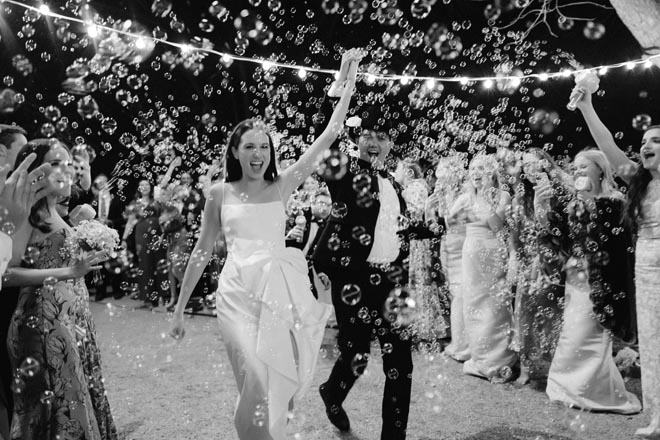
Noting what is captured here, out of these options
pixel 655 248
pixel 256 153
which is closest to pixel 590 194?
pixel 655 248

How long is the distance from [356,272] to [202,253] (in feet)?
3.83

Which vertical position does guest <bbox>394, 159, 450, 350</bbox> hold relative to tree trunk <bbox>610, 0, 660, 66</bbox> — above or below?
below

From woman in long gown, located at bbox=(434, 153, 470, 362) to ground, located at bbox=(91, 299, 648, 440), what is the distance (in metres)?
0.49

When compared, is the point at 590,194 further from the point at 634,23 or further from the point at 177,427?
the point at 177,427

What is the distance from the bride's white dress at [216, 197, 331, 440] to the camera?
317cm

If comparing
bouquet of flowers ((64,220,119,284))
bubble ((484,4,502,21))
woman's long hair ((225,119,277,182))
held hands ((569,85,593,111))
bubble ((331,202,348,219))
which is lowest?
bouquet of flowers ((64,220,119,284))

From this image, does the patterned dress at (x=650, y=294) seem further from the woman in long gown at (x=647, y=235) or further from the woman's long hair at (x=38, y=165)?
the woman's long hair at (x=38, y=165)

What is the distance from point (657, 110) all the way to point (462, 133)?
842 centimetres

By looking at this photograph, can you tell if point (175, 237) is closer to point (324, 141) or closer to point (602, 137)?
point (324, 141)

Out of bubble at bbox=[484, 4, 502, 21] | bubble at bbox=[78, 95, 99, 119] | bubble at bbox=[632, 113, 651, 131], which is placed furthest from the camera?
bubble at bbox=[484, 4, 502, 21]

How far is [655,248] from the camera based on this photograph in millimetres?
4238

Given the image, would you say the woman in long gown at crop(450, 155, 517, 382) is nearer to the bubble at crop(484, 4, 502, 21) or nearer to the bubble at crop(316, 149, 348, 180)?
the bubble at crop(484, 4, 502, 21)

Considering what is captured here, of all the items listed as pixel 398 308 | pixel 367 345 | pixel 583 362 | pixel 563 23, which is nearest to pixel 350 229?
pixel 398 308

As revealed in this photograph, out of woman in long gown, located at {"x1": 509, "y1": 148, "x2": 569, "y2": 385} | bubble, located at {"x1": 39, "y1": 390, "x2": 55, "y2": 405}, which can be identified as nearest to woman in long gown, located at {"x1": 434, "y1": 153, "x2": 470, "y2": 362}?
woman in long gown, located at {"x1": 509, "y1": 148, "x2": 569, "y2": 385}
